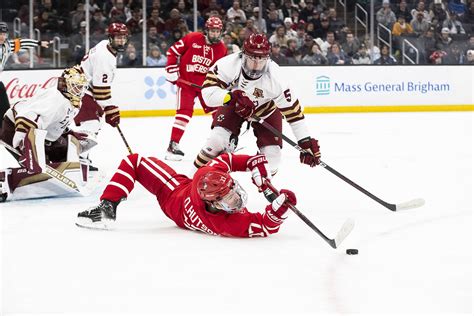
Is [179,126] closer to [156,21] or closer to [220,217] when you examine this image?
[220,217]

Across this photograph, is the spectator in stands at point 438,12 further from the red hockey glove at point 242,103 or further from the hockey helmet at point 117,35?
the red hockey glove at point 242,103

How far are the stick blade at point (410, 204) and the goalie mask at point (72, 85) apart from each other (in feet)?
6.16

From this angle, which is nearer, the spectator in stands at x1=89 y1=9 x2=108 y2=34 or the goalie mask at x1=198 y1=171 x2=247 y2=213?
the goalie mask at x1=198 y1=171 x2=247 y2=213

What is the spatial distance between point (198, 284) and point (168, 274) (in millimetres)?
203

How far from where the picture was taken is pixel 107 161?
7.11 metres

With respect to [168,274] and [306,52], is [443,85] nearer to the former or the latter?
[306,52]

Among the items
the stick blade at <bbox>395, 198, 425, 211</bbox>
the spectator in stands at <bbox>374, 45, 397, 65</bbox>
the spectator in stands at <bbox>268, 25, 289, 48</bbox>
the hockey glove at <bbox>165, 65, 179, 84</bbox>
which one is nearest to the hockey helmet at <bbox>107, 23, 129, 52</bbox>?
the hockey glove at <bbox>165, 65, 179, 84</bbox>

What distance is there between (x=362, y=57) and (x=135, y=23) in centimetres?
269

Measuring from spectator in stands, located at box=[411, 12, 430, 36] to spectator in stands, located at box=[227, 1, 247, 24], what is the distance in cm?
212

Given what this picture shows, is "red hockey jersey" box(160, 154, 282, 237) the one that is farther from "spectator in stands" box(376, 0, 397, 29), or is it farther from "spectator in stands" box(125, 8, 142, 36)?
"spectator in stands" box(376, 0, 397, 29)

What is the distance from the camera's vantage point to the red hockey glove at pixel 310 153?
16.2 feet

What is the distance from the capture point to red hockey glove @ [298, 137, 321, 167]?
4941mm

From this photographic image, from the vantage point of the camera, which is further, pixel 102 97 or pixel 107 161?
pixel 107 161

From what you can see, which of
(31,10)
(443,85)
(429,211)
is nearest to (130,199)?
(429,211)
